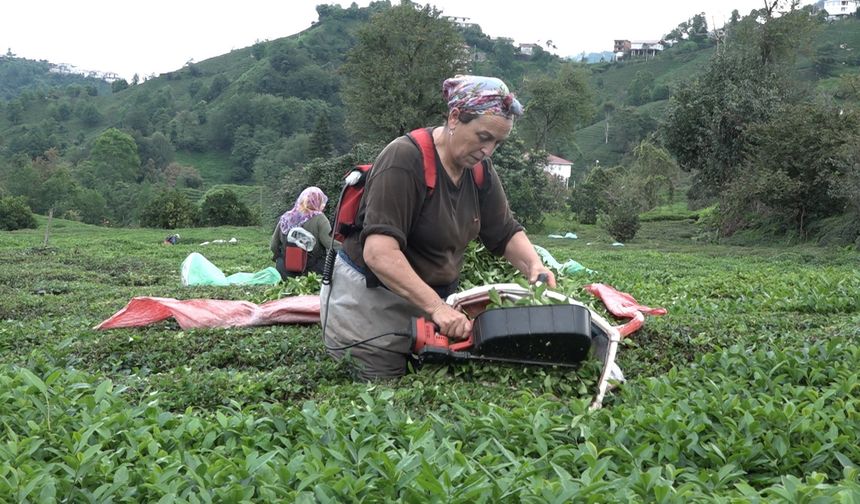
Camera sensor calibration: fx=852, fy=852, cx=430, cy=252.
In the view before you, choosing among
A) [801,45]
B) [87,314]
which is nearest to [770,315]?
[87,314]

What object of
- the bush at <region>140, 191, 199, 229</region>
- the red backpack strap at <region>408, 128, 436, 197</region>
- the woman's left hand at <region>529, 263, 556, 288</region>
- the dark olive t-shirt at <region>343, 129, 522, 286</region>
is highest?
the red backpack strap at <region>408, 128, 436, 197</region>

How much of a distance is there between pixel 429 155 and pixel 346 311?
0.95 metres

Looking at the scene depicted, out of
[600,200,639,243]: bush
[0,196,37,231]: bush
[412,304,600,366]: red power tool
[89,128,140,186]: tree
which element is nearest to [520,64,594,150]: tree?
[600,200,639,243]: bush

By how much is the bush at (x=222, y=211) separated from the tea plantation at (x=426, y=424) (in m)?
32.6

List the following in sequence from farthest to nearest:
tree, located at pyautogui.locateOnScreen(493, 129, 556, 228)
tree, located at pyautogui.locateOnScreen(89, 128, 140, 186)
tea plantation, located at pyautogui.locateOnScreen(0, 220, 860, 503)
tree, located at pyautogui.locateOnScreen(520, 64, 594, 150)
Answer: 1. tree, located at pyautogui.locateOnScreen(89, 128, 140, 186)
2. tree, located at pyautogui.locateOnScreen(520, 64, 594, 150)
3. tree, located at pyautogui.locateOnScreen(493, 129, 556, 228)
4. tea plantation, located at pyautogui.locateOnScreen(0, 220, 860, 503)

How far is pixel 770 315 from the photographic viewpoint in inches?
245

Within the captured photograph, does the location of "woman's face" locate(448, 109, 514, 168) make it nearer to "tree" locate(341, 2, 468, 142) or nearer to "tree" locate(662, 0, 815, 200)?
"tree" locate(662, 0, 815, 200)

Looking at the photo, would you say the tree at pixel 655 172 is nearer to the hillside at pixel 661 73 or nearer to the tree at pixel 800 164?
the hillside at pixel 661 73

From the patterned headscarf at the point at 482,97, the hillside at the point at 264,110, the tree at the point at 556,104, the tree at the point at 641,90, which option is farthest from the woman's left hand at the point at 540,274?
the tree at the point at 641,90

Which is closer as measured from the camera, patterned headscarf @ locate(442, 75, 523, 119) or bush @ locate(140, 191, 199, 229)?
patterned headscarf @ locate(442, 75, 523, 119)

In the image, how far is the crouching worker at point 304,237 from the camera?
8.84 meters

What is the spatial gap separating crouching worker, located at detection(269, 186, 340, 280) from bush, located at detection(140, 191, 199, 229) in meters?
27.4

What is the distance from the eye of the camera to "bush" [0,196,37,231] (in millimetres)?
31922

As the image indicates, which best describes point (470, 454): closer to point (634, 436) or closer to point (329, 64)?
point (634, 436)
